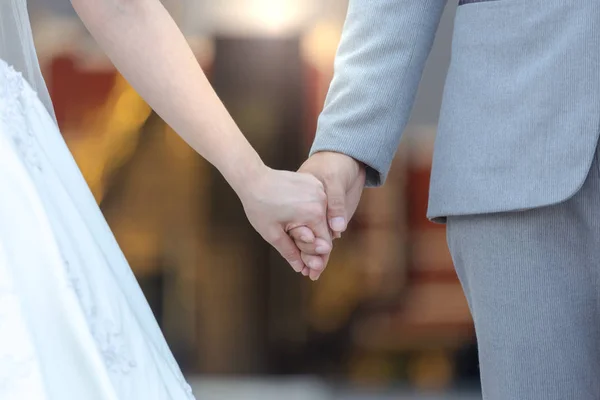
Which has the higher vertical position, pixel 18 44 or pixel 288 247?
pixel 18 44

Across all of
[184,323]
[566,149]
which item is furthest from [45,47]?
[566,149]

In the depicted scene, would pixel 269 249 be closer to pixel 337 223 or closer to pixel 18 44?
pixel 337 223

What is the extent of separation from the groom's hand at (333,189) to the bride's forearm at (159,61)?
0.22 metres

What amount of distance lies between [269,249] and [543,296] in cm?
293

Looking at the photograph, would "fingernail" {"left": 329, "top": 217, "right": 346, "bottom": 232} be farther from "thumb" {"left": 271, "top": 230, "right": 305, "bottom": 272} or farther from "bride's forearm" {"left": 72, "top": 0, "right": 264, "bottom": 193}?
"bride's forearm" {"left": 72, "top": 0, "right": 264, "bottom": 193}

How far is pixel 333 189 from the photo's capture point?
5.09 ft

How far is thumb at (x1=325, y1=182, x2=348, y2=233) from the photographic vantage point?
1.55 meters

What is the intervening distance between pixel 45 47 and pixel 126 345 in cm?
311

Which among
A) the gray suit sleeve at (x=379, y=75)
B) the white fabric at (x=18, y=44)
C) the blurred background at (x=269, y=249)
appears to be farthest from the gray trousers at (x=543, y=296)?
the blurred background at (x=269, y=249)

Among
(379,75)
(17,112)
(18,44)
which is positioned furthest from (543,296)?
(18,44)

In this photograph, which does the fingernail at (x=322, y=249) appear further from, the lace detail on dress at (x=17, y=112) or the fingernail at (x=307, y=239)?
the lace detail on dress at (x=17, y=112)

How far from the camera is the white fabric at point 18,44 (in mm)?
1306

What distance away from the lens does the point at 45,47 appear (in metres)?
3.91

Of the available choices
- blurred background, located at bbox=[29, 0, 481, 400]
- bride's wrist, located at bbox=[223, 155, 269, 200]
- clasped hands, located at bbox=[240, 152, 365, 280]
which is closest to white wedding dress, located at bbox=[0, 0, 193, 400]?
bride's wrist, located at bbox=[223, 155, 269, 200]
